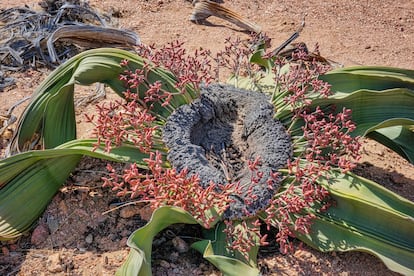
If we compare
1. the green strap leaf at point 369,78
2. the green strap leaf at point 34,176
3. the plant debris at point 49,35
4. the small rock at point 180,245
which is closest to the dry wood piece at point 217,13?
the plant debris at point 49,35

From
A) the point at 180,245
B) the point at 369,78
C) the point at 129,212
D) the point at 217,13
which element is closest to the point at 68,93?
the point at 129,212

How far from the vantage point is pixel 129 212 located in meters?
1.49

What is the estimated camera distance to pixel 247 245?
1.30 meters

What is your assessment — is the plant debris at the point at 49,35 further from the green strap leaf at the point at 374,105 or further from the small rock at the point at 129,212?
the green strap leaf at the point at 374,105

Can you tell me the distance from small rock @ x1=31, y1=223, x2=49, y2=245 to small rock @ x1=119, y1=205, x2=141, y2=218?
221mm

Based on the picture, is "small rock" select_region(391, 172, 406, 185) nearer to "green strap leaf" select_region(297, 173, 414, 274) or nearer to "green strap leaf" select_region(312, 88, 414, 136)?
"green strap leaf" select_region(312, 88, 414, 136)

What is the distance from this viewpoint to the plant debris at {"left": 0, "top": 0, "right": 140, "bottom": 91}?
85.4 inches

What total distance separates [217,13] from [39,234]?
1.66 metres

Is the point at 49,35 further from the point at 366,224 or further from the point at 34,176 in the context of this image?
the point at 366,224

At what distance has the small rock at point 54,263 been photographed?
4.37ft

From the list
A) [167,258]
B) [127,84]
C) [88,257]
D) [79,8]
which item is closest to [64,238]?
[88,257]

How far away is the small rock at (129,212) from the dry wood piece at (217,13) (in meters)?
1.43

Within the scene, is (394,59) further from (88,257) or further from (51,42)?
(88,257)

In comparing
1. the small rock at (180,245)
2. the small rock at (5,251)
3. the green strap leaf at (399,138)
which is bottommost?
the small rock at (5,251)
